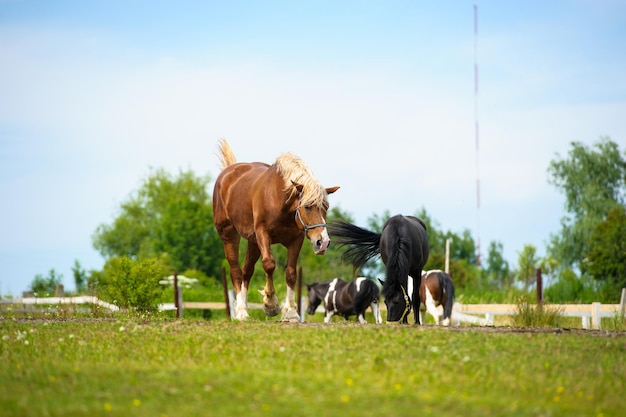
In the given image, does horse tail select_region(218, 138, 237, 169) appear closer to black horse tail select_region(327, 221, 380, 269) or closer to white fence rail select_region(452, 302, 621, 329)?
black horse tail select_region(327, 221, 380, 269)

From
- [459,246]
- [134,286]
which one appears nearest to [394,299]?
[134,286]

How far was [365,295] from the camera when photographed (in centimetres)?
2486

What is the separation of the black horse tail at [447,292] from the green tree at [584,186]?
35.2 metres

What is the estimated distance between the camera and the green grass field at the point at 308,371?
712 centimetres

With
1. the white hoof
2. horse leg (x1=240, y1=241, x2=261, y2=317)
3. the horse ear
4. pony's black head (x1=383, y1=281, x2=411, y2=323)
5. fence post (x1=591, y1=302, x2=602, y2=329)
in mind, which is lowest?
fence post (x1=591, y1=302, x2=602, y2=329)

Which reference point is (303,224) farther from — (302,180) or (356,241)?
(356,241)

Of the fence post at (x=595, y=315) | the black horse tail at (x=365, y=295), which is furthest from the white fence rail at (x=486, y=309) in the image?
the black horse tail at (x=365, y=295)

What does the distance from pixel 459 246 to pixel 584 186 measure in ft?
60.1

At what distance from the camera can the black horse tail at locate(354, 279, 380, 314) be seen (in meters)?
24.8

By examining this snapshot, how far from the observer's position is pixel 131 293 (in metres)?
19.9

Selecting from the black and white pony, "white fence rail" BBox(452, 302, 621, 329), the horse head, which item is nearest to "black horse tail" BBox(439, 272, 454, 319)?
"white fence rail" BBox(452, 302, 621, 329)

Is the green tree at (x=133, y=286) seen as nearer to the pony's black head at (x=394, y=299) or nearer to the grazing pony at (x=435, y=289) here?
the grazing pony at (x=435, y=289)

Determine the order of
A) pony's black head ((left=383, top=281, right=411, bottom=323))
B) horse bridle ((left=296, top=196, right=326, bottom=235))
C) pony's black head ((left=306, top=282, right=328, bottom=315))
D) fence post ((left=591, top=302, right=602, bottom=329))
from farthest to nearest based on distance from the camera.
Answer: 1. pony's black head ((left=306, top=282, right=328, bottom=315))
2. fence post ((left=591, top=302, right=602, bottom=329))
3. pony's black head ((left=383, top=281, right=411, bottom=323))
4. horse bridle ((left=296, top=196, right=326, bottom=235))

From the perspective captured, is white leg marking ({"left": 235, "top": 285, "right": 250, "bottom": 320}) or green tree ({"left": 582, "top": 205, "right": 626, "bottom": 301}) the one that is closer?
white leg marking ({"left": 235, "top": 285, "right": 250, "bottom": 320})
